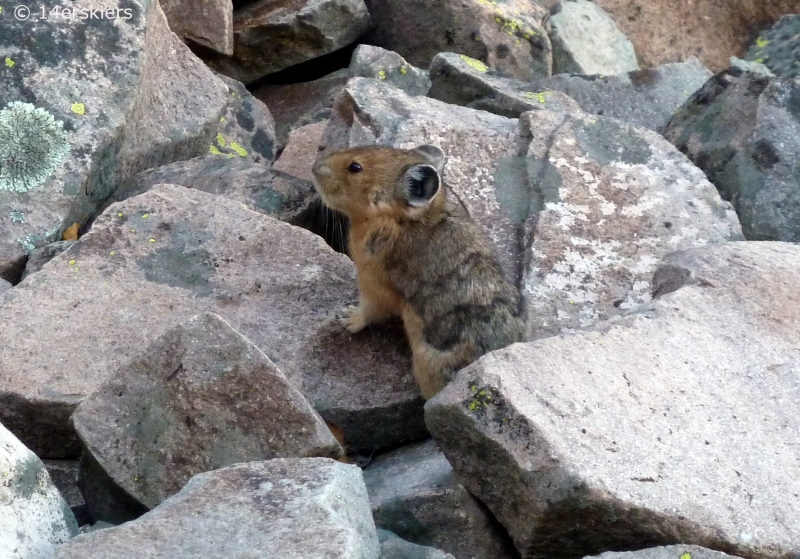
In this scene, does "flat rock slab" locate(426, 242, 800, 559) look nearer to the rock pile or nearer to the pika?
the rock pile

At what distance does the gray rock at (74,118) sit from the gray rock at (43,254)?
0.34ft

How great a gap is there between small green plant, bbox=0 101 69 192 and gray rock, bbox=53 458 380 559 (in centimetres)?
360

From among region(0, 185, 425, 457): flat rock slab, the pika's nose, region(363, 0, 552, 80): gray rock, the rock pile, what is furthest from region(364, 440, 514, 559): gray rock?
region(363, 0, 552, 80): gray rock

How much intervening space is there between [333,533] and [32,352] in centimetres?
267

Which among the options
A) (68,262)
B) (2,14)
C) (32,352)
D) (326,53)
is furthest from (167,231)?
(326,53)

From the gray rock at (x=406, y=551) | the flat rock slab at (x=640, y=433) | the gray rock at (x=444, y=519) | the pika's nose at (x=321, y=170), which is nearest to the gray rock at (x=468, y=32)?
the pika's nose at (x=321, y=170)

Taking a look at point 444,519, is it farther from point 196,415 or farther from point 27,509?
point 27,509

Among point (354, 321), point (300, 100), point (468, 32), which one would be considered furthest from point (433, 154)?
point (468, 32)

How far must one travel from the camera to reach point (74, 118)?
7.19 meters

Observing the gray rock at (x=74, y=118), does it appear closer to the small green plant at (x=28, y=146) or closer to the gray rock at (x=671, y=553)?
the small green plant at (x=28, y=146)

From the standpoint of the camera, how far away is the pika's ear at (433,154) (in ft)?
22.7

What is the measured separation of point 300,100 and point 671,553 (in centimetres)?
721

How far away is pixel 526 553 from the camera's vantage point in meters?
4.64

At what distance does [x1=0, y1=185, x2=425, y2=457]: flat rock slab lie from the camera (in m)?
5.55
